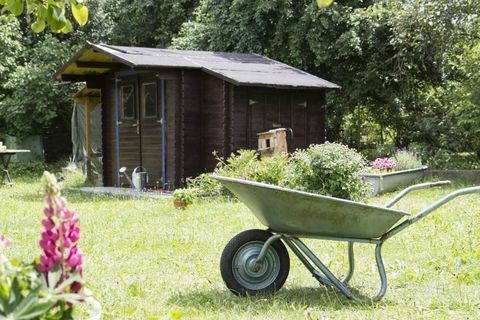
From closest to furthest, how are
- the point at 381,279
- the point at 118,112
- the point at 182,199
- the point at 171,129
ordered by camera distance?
the point at 381,279 < the point at 182,199 < the point at 171,129 < the point at 118,112

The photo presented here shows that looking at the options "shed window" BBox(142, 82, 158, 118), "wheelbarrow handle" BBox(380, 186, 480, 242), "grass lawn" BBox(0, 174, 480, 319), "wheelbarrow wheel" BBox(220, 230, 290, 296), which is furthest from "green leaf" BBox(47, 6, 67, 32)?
"shed window" BBox(142, 82, 158, 118)

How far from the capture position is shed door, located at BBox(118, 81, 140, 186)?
42.5ft

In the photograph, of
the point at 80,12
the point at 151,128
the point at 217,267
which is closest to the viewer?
the point at 80,12

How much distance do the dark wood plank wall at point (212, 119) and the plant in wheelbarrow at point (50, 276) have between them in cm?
1042

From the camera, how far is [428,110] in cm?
1706

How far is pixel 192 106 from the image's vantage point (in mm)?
12281

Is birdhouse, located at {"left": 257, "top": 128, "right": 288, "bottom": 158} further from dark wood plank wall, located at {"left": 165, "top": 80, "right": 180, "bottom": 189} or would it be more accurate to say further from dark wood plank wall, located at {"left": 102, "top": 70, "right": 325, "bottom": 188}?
dark wood plank wall, located at {"left": 165, "top": 80, "right": 180, "bottom": 189}

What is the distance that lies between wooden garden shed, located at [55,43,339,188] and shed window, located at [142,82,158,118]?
19 millimetres

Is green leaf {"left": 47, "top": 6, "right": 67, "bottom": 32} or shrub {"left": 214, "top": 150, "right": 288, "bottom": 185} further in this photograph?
shrub {"left": 214, "top": 150, "right": 288, "bottom": 185}

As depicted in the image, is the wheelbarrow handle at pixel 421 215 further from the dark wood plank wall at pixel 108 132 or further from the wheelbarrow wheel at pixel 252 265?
the dark wood plank wall at pixel 108 132

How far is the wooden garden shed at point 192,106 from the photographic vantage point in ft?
39.3

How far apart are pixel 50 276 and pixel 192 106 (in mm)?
10856

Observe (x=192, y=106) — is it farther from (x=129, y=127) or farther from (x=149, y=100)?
(x=129, y=127)

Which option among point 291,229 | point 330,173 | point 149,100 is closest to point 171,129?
point 149,100
